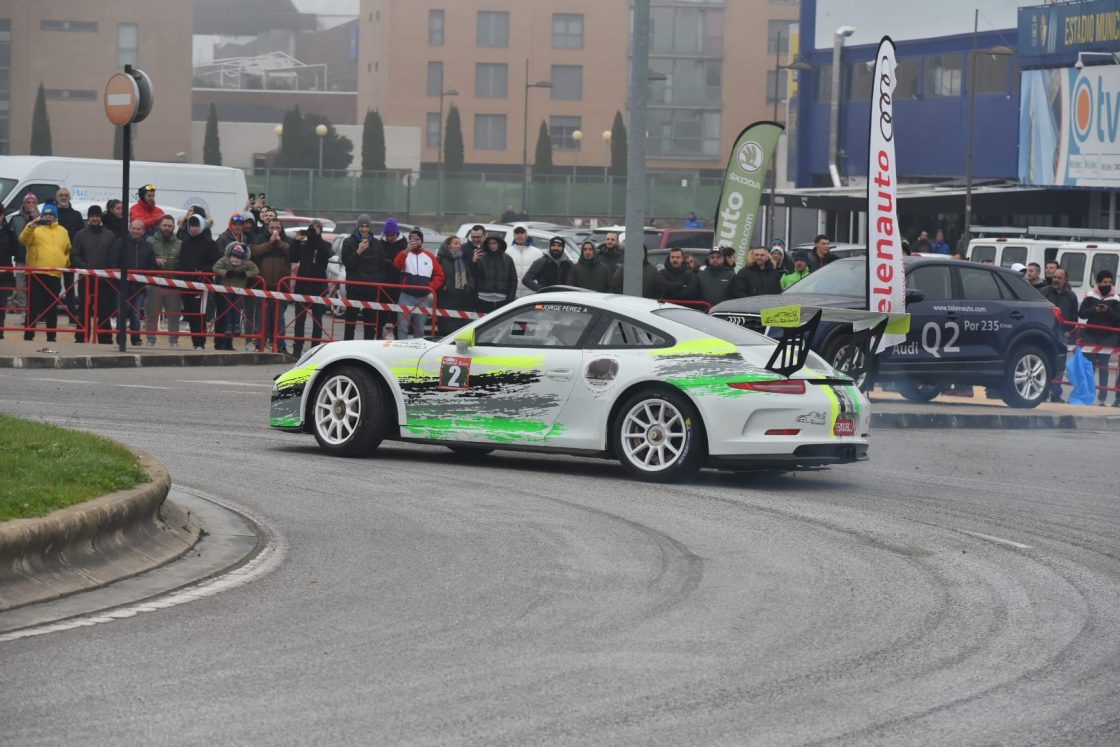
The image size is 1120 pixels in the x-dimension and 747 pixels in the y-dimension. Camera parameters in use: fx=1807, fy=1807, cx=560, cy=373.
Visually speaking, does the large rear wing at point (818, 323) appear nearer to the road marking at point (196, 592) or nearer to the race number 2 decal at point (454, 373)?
the race number 2 decal at point (454, 373)

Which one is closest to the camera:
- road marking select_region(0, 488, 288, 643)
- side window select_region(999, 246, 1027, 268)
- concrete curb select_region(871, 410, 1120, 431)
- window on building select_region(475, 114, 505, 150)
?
road marking select_region(0, 488, 288, 643)

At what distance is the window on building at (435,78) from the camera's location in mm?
103688

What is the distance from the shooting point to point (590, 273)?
2225 centimetres

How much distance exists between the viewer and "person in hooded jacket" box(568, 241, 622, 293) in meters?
22.2

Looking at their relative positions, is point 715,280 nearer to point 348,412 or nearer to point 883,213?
point 883,213

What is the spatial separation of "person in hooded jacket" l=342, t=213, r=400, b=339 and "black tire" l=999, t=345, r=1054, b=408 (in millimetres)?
7905

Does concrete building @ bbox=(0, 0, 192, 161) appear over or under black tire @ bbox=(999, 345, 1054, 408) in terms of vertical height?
over

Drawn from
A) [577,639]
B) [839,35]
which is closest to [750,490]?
[577,639]

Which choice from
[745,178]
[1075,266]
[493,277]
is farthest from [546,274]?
[1075,266]

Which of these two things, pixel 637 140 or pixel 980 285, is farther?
pixel 980 285

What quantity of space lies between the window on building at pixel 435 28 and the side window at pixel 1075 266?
76.5m

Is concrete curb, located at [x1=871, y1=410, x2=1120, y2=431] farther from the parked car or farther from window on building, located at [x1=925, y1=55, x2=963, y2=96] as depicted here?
window on building, located at [x1=925, y1=55, x2=963, y2=96]

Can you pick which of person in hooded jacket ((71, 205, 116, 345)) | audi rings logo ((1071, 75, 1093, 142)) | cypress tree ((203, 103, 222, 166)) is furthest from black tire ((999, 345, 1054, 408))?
cypress tree ((203, 103, 222, 166))

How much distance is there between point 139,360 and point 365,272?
135 inches
